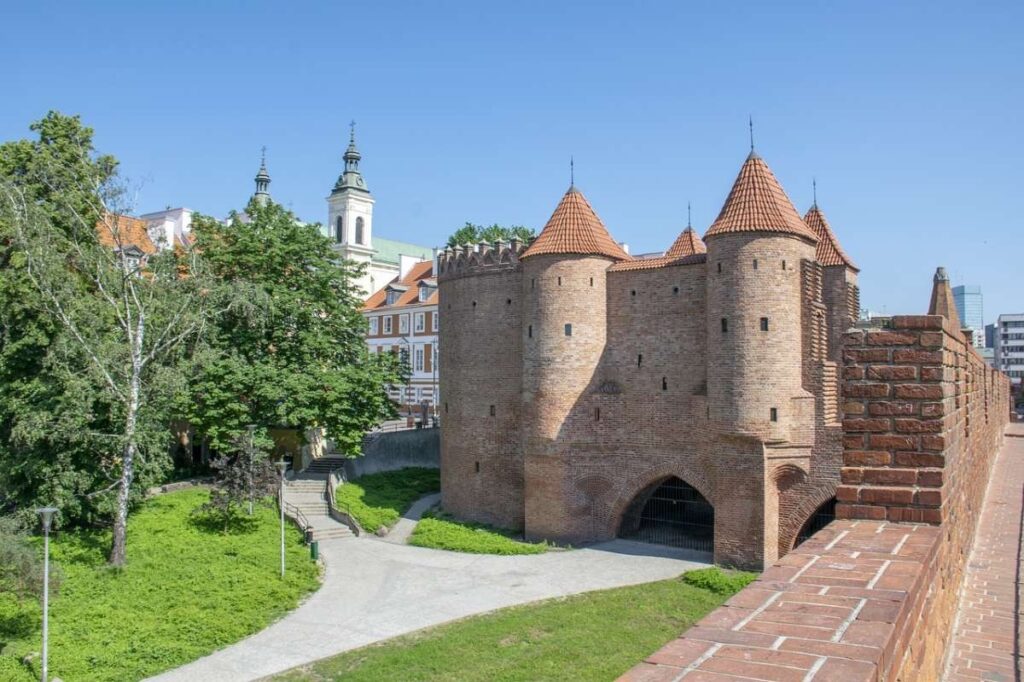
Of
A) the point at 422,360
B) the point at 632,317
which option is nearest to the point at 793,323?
the point at 632,317

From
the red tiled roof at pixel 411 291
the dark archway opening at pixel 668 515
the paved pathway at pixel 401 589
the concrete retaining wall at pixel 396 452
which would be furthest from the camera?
the red tiled roof at pixel 411 291

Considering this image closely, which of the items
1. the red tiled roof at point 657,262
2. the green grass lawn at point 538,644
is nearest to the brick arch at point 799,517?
the green grass lawn at point 538,644

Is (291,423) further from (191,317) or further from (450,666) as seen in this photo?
(450,666)

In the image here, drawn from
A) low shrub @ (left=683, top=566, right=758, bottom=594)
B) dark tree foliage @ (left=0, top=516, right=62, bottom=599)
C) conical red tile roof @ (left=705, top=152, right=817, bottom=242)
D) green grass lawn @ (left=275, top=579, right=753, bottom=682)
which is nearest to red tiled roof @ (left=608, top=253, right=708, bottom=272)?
conical red tile roof @ (left=705, top=152, right=817, bottom=242)

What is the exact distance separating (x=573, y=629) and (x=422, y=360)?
3168cm

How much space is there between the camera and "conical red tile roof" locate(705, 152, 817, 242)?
22.8 m

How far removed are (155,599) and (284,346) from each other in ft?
41.7

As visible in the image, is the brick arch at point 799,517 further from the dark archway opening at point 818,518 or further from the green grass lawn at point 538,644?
the green grass lawn at point 538,644

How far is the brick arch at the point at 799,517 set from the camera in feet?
72.8

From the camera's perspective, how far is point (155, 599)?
63.5 feet

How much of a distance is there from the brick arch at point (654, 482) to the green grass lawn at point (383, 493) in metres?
8.49

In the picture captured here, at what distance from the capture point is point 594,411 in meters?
26.2

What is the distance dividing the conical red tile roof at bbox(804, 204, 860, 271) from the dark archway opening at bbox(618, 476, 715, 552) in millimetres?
8780

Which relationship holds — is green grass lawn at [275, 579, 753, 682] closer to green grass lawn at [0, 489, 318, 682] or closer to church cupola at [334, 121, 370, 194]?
green grass lawn at [0, 489, 318, 682]
